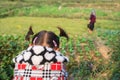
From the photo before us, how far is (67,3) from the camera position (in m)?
33.0

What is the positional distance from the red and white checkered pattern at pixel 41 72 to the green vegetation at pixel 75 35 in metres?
1.92

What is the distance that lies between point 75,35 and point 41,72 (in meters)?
15.3

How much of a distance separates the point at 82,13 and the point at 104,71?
1922 cm

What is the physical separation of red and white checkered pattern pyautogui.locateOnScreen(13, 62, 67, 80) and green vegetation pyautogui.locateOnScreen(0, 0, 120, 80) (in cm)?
192

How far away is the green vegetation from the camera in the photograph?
549 cm

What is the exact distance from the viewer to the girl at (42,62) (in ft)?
8.17

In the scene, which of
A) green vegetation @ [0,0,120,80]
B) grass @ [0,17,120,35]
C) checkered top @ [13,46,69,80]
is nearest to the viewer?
checkered top @ [13,46,69,80]

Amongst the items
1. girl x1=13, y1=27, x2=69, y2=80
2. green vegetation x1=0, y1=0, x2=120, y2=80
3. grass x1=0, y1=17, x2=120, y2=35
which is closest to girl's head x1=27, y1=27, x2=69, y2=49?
girl x1=13, y1=27, x2=69, y2=80

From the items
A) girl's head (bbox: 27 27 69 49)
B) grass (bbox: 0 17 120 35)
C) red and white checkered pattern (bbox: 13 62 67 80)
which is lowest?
grass (bbox: 0 17 120 35)

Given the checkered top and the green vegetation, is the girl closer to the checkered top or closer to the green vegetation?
the checkered top

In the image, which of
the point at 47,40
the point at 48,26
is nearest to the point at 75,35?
the point at 48,26

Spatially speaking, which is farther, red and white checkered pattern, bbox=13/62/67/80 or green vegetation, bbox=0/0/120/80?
green vegetation, bbox=0/0/120/80

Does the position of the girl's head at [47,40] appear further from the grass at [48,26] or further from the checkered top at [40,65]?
the grass at [48,26]

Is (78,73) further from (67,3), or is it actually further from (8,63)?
(67,3)
